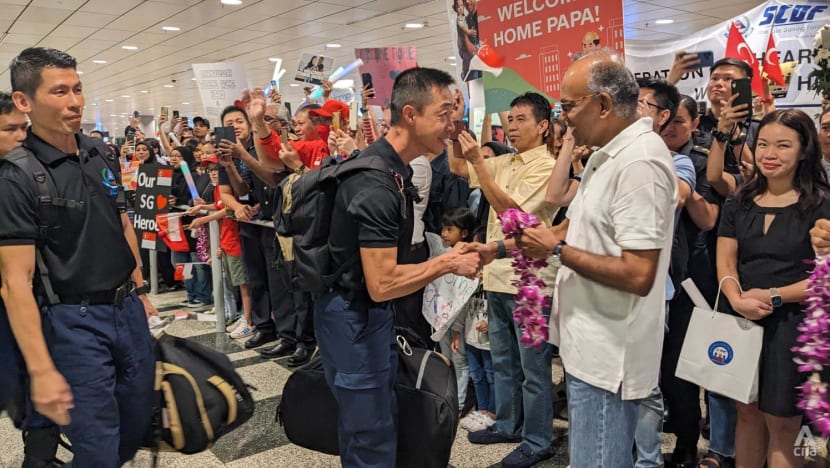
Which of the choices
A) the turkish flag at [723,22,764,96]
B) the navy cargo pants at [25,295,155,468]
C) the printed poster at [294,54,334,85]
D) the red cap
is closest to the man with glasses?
the navy cargo pants at [25,295,155,468]

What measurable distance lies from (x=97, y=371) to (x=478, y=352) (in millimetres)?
2049

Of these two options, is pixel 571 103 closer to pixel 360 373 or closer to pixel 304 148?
pixel 360 373

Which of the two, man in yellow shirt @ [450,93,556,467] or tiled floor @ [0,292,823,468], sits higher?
man in yellow shirt @ [450,93,556,467]

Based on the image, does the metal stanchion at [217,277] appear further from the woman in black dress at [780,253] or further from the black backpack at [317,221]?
the woman in black dress at [780,253]

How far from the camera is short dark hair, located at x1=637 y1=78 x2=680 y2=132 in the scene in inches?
105

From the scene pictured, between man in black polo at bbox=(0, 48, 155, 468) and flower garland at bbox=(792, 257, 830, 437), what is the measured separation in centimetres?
239

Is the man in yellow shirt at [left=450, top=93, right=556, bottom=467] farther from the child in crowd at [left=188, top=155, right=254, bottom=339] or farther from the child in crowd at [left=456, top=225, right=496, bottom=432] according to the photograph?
the child in crowd at [left=188, top=155, right=254, bottom=339]

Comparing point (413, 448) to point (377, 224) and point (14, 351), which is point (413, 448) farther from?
point (14, 351)

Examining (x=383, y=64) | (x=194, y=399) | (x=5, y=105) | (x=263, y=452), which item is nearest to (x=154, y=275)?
(x=383, y=64)

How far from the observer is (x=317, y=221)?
6.64 ft

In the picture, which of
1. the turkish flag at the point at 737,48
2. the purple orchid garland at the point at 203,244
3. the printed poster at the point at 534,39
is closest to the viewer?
the printed poster at the point at 534,39

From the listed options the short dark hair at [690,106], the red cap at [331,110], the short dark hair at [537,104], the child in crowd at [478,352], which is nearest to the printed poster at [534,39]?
the short dark hair at [537,104]

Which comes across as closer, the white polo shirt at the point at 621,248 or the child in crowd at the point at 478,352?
the white polo shirt at the point at 621,248

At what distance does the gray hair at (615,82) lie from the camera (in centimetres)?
163
